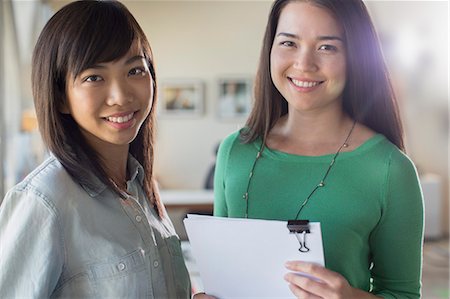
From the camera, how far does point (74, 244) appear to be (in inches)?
36.2

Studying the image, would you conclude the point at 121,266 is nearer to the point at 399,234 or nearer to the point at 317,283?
the point at 317,283

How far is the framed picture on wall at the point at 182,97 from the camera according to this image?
6.91 metres

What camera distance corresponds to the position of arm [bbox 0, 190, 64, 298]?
87 centimetres

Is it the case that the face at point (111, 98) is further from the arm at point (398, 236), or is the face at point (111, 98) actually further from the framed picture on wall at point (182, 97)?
the framed picture on wall at point (182, 97)

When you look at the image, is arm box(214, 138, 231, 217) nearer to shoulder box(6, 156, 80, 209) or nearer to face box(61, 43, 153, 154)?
face box(61, 43, 153, 154)

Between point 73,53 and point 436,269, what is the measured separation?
5.16 meters

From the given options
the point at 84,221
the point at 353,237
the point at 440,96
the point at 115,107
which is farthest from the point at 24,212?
the point at 440,96

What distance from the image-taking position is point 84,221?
939mm

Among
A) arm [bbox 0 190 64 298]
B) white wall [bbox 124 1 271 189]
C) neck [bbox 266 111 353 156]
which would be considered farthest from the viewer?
white wall [bbox 124 1 271 189]

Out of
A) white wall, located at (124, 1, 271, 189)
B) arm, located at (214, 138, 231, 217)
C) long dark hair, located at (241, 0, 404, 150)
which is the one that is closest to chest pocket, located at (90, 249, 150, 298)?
arm, located at (214, 138, 231, 217)

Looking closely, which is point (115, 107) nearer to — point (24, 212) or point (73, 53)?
point (73, 53)

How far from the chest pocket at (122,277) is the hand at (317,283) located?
28 cm

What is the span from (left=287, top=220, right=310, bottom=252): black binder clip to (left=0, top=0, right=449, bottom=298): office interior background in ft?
16.5

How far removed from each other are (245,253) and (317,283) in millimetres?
149
